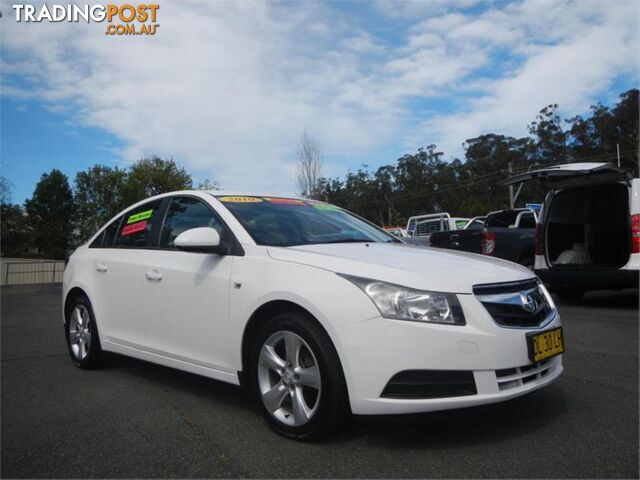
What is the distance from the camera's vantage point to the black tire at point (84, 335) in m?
4.81

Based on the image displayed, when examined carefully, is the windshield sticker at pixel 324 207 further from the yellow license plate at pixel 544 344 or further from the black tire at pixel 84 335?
the black tire at pixel 84 335

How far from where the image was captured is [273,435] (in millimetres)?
3152

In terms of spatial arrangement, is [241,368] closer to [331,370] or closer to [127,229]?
[331,370]

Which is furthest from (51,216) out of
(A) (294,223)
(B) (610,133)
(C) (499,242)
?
(A) (294,223)

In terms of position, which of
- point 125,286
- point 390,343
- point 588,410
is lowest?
point 588,410

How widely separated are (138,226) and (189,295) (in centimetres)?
124

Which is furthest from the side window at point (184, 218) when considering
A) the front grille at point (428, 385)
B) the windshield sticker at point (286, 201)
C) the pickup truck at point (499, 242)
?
the pickup truck at point (499, 242)

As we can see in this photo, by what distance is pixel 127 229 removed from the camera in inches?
192

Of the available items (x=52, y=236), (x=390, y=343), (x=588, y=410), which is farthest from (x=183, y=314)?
(x=52, y=236)

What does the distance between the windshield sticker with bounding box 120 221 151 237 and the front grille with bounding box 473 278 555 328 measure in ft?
9.61

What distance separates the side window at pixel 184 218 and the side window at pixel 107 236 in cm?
86

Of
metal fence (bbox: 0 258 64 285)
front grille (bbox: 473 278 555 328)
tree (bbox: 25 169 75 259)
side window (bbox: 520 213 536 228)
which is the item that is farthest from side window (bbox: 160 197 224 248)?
tree (bbox: 25 169 75 259)

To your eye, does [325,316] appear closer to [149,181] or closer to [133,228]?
[133,228]

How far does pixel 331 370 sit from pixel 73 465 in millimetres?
1419
